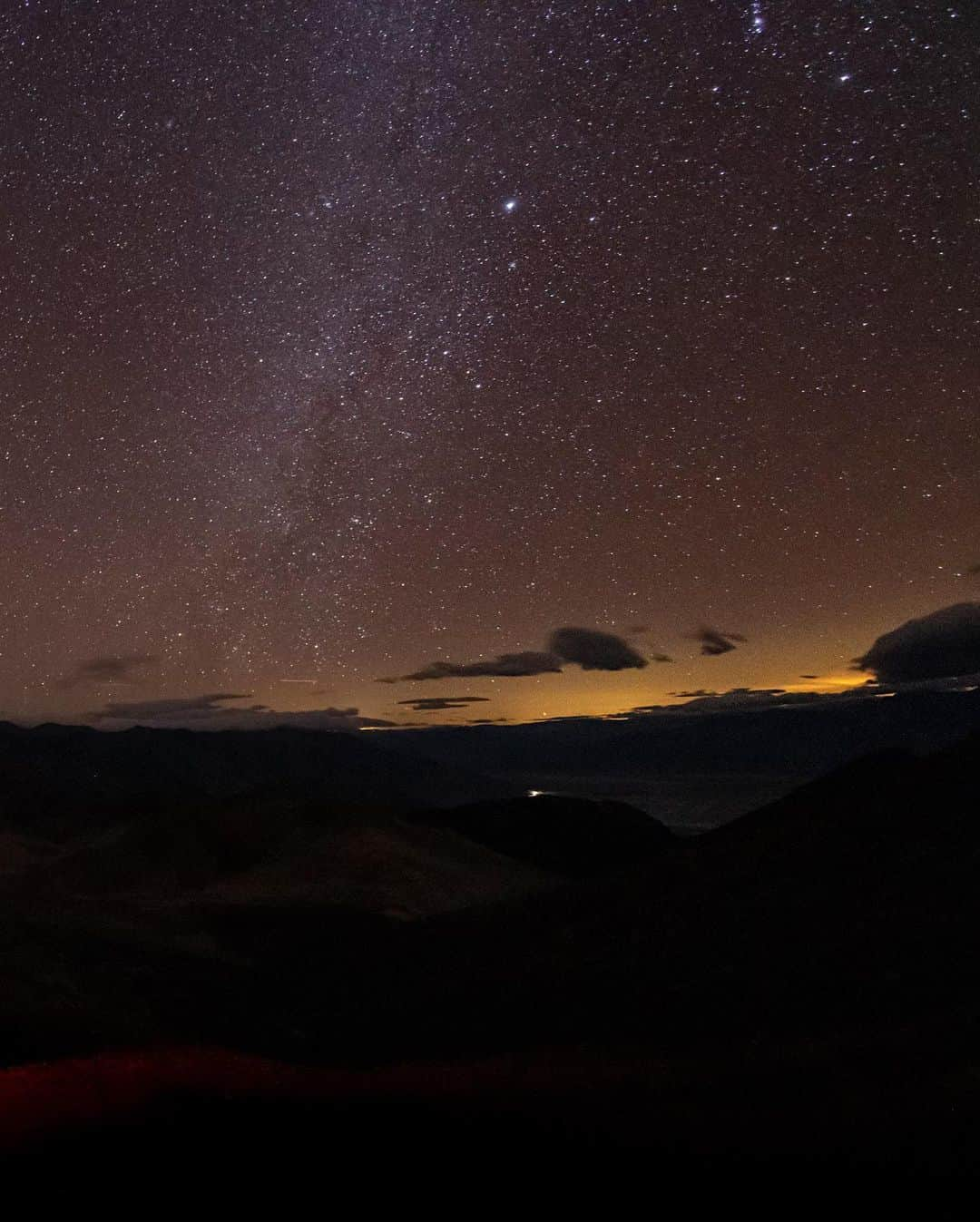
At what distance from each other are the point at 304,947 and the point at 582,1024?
14.8m

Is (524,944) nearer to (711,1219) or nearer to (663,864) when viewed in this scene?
(663,864)

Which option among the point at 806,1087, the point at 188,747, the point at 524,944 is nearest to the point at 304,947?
the point at 524,944

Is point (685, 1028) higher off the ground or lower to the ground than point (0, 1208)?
lower

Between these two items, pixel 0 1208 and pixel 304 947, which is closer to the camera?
pixel 0 1208

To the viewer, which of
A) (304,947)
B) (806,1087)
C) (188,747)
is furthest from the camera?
(188,747)

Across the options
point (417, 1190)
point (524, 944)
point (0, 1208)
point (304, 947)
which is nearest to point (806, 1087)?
point (417, 1190)

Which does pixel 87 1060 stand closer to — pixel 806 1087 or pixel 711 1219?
pixel 711 1219

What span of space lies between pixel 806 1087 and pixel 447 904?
3133cm

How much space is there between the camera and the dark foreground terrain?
9.90m

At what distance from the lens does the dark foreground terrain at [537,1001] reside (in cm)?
990

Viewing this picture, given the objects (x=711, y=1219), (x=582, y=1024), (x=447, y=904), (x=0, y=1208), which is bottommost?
(x=447, y=904)

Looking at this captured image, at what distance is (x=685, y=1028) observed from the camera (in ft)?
53.0

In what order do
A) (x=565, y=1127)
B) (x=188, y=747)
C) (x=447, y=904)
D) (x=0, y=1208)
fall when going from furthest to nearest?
(x=188, y=747) < (x=447, y=904) < (x=565, y=1127) < (x=0, y=1208)

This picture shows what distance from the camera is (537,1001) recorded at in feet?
64.3
